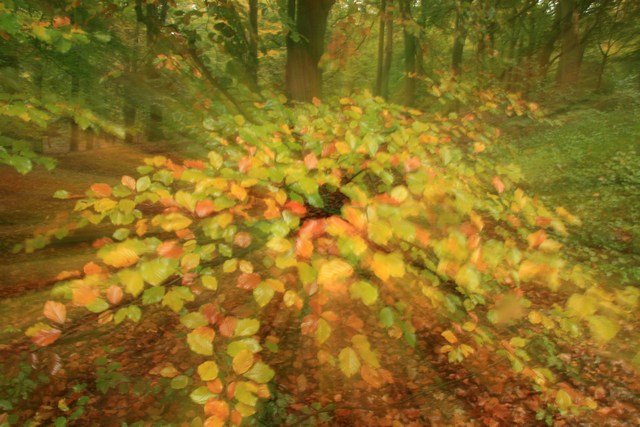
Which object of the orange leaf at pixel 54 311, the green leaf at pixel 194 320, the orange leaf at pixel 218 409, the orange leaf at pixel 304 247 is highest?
the orange leaf at pixel 304 247

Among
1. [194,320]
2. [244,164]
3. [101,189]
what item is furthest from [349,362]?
[101,189]

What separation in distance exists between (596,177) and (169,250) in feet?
32.4

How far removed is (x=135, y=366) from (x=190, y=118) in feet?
9.11

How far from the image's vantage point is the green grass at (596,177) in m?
6.82

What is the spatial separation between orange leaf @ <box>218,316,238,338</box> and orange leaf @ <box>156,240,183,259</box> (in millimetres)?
325

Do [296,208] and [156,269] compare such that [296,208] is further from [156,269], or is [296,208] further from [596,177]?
[596,177]

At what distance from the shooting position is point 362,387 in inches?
176

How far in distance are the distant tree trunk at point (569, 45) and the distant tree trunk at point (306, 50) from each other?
11.5 m

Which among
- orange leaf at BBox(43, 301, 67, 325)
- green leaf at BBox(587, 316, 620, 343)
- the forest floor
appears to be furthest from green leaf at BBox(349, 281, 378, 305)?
the forest floor

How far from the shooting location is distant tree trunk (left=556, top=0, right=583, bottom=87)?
40.9ft

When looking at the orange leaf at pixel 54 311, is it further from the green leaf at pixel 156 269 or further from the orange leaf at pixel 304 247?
the orange leaf at pixel 304 247

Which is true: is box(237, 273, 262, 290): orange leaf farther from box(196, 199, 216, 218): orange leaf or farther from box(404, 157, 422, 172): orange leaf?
box(404, 157, 422, 172): orange leaf

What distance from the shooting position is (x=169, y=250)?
155cm

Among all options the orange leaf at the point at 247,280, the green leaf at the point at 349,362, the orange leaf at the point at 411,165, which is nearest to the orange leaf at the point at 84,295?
the orange leaf at the point at 247,280
